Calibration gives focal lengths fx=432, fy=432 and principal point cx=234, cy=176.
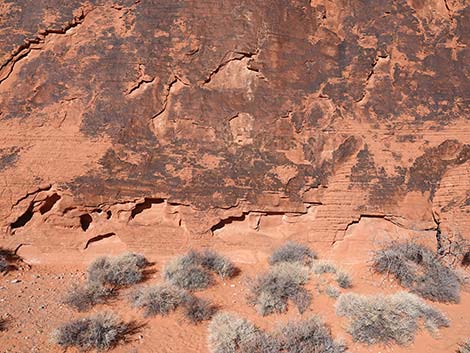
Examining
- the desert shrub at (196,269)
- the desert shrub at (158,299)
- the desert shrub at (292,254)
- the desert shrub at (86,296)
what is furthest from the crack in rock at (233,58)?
the desert shrub at (86,296)

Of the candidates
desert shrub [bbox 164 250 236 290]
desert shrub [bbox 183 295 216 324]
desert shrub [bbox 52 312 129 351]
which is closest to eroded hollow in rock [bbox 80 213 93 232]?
desert shrub [bbox 164 250 236 290]

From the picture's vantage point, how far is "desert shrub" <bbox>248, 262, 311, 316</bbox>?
6.11 metres

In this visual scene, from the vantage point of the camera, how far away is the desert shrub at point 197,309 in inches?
227

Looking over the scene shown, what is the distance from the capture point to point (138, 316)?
582cm

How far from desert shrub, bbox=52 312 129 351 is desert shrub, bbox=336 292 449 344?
9.99 feet

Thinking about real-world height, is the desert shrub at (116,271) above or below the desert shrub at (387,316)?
above

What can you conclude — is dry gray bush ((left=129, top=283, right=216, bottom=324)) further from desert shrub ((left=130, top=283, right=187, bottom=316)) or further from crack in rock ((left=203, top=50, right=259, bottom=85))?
crack in rock ((left=203, top=50, right=259, bottom=85))

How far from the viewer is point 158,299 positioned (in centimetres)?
589

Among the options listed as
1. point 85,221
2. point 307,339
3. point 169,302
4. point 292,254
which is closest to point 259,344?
point 307,339

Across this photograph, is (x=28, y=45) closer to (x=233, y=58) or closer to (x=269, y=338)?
(x=233, y=58)

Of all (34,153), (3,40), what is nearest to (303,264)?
(34,153)

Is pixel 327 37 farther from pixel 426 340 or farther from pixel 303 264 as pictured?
pixel 426 340

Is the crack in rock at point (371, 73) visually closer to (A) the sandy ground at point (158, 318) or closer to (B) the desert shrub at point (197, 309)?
(A) the sandy ground at point (158, 318)

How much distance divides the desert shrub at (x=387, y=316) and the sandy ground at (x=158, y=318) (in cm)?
11
